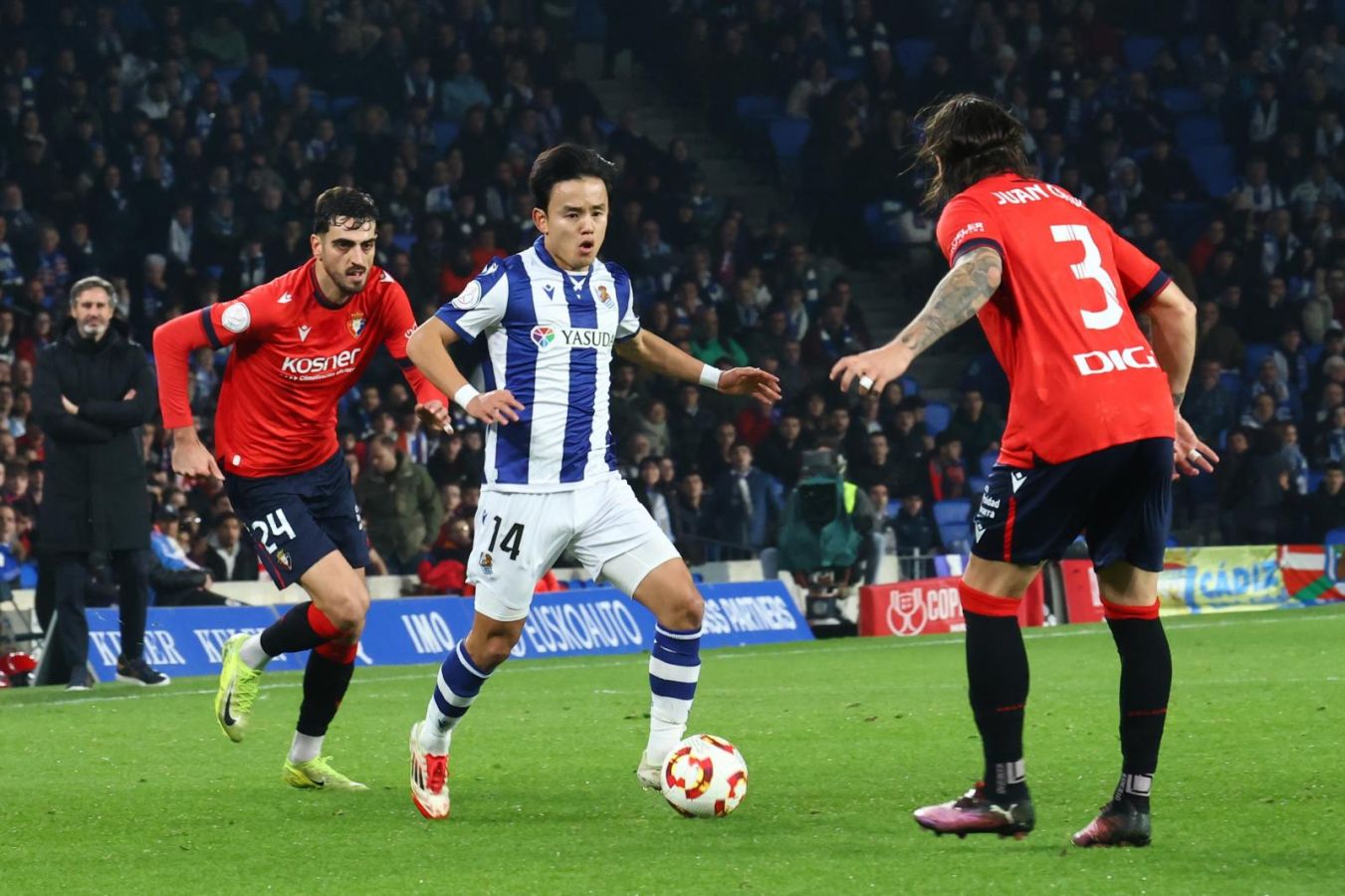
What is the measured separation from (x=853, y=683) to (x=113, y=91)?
11.9 m

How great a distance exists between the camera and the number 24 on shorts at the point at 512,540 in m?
6.78

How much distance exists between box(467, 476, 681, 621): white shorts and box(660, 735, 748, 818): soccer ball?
0.68 m

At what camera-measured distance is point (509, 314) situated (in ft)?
22.4

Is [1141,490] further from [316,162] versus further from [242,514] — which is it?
[316,162]

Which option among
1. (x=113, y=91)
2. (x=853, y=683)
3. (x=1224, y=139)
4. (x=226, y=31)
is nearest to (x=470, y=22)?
(x=226, y=31)

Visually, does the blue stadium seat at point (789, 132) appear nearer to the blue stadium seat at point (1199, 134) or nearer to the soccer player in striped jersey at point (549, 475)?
the blue stadium seat at point (1199, 134)

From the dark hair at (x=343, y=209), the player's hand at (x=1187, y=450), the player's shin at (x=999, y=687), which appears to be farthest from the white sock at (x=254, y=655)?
A: the player's hand at (x=1187, y=450)

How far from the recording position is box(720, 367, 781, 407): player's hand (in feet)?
23.1

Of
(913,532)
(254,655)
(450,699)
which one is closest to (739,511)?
(913,532)

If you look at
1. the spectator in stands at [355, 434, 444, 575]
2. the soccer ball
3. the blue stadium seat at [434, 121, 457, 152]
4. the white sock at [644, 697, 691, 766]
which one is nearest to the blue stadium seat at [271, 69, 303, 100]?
the blue stadium seat at [434, 121, 457, 152]

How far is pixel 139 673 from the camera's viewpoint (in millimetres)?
12500

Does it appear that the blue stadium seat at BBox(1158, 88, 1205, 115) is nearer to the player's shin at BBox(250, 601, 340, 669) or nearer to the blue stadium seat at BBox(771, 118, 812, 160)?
the blue stadium seat at BBox(771, 118, 812, 160)

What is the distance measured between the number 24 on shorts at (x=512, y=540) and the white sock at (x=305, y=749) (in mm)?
1262

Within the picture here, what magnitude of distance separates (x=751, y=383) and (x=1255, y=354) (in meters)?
17.5
